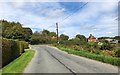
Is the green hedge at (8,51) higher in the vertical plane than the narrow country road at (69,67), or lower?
higher

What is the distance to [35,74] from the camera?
46.5ft

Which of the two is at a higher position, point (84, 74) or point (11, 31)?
point (11, 31)

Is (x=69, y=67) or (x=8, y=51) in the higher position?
(x=8, y=51)

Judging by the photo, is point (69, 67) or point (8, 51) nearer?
point (69, 67)

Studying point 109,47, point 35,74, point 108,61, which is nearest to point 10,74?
point 35,74

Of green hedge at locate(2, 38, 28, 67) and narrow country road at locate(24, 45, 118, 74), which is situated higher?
green hedge at locate(2, 38, 28, 67)

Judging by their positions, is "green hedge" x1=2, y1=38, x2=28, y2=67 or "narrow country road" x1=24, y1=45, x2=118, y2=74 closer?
"narrow country road" x1=24, y1=45, x2=118, y2=74

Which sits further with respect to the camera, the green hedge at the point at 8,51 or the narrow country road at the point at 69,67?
the green hedge at the point at 8,51

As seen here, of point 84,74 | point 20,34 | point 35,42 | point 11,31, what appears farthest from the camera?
point 35,42

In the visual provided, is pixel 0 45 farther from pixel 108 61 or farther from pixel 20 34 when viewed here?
pixel 20 34

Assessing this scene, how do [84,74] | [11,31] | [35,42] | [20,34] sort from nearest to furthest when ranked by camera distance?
[84,74]
[11,31]
[20,34]
[35,42]

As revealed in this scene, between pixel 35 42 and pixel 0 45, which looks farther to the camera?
pixel 35 42

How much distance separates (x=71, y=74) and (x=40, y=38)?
110m

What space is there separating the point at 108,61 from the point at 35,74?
9.25 meters
